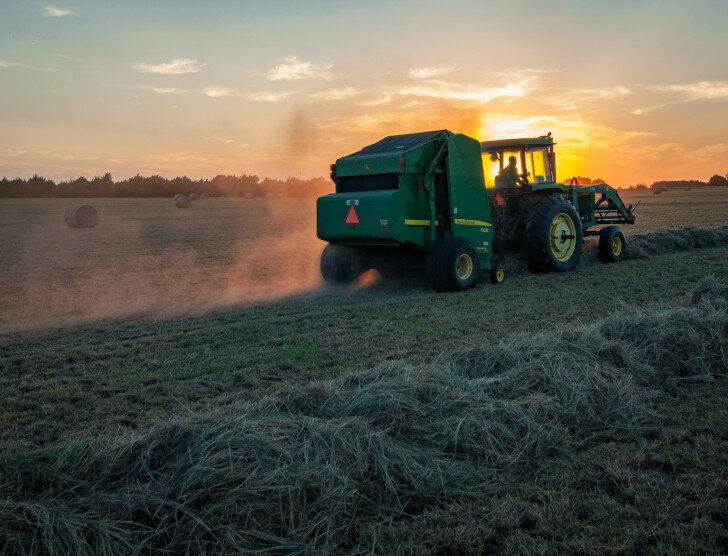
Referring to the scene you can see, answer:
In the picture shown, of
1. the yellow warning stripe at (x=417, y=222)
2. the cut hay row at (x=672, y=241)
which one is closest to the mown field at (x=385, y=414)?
the yellow warning stripe at (x=417, y=222)

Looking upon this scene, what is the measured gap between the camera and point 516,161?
1195 centimetres

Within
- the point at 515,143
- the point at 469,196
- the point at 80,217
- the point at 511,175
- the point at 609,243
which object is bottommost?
the point at 609,243

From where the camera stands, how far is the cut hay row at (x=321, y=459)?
9.59 ft

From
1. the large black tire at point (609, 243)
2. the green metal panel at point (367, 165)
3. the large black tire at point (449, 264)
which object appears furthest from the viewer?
the large black tire at point (609, 243)

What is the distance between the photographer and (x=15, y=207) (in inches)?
1479

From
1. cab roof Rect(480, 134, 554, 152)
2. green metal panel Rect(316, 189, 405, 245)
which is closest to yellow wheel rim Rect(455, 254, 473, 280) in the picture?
green metal panel Rect(316, 189, 405, 245)

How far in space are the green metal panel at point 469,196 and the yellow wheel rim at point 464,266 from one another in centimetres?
41

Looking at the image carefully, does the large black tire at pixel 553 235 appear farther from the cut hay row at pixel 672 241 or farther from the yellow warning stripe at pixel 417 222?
the cut hay row at pixel 672 241

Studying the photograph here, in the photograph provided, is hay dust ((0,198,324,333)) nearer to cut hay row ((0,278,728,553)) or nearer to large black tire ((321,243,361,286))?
large black tire ((321,243,361,286))

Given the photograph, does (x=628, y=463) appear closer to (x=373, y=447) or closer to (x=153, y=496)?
(x=373, y=447)

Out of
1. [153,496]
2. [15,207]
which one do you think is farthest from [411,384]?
[15,207]

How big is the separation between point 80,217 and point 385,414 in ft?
88.6

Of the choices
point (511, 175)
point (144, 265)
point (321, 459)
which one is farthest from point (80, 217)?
point (321, 459)

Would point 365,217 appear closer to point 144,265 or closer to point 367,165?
point 367,165
